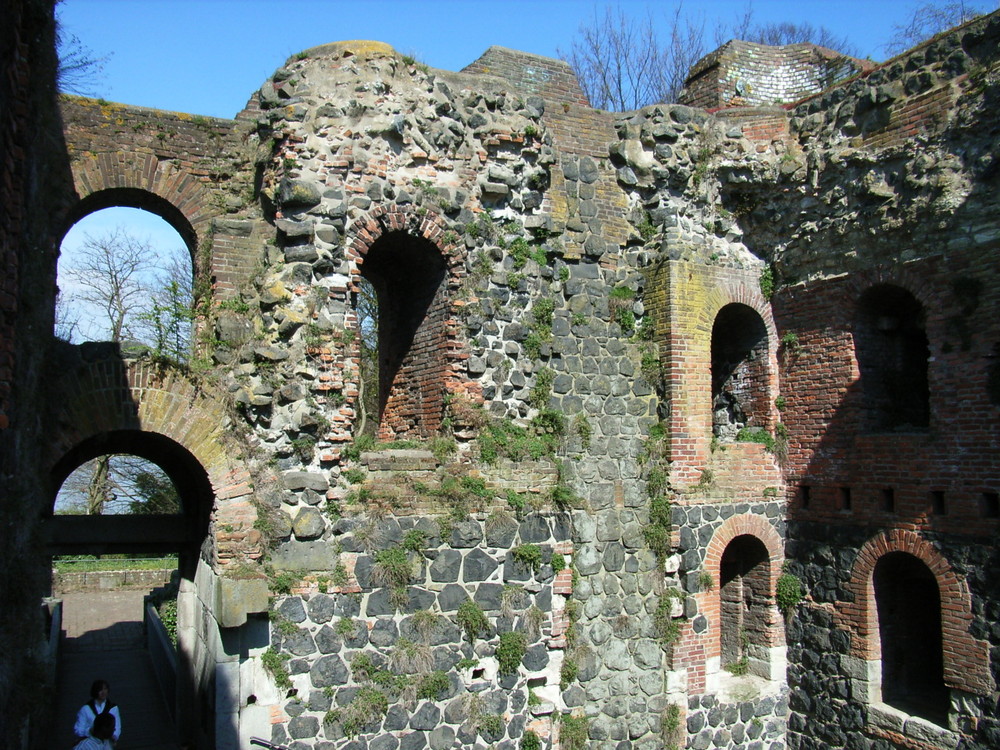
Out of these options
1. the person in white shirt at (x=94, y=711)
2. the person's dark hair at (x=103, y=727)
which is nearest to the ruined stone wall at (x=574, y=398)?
the person in white shirt at (x=94, y=711)

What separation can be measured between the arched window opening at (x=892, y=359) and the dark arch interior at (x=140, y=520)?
24.9 ft

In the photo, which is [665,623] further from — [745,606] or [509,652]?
[509,652]

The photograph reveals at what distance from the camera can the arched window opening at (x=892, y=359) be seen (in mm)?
10078

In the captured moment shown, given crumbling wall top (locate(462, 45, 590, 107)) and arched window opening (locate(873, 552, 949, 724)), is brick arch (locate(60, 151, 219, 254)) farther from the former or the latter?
arched window opening (locate(873, 552, 949, 724))

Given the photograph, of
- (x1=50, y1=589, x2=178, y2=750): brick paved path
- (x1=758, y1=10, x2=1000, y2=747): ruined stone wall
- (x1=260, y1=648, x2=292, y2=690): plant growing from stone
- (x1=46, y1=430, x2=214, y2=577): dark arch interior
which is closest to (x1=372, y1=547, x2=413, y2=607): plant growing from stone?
(x1=260, y1=648, x2=292, y2=690): plant growing from stone

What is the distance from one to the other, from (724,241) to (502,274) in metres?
3.34

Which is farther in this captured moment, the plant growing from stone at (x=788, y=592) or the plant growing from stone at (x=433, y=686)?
the plant growing from stone at (x=788, y=592)

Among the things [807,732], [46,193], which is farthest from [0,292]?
→ [807,732]

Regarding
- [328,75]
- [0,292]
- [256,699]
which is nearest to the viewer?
[0,292]

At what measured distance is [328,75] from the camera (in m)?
8.49

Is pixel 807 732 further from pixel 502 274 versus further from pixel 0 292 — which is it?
pixel 0 292

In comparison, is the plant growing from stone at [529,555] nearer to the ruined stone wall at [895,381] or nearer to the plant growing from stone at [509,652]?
the plant growing from stone at [509,652]

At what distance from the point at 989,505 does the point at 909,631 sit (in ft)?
7.00

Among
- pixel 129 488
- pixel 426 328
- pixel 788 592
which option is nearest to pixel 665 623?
pixel 788 592
